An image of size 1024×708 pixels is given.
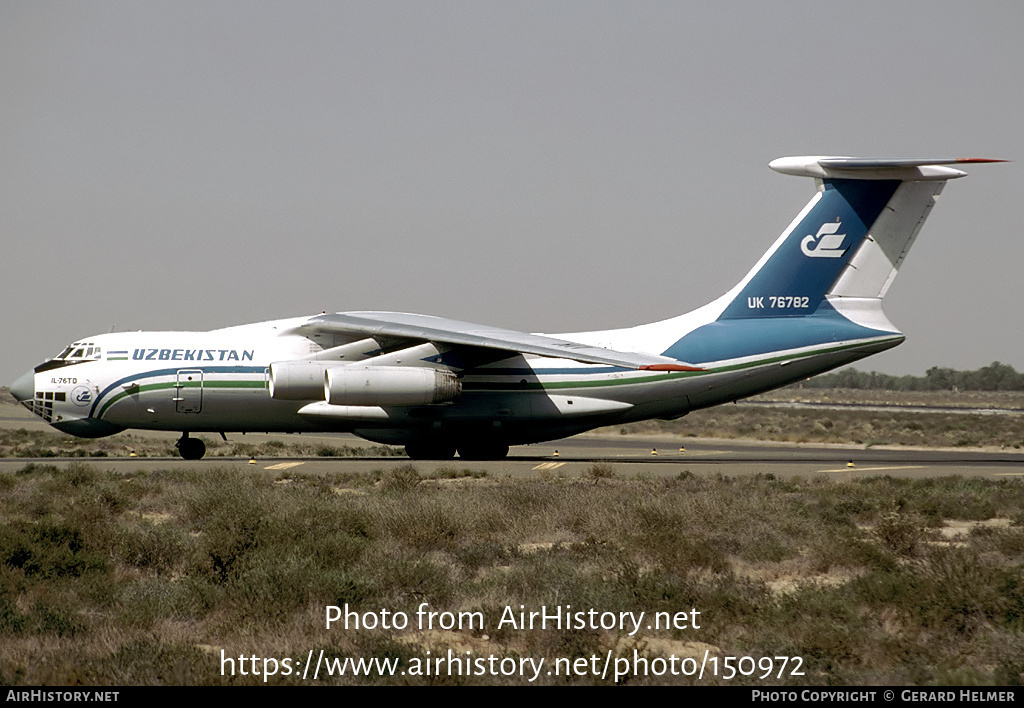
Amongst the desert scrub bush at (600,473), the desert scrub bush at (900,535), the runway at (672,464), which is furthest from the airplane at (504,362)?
the desert scrub bush at (900,535)

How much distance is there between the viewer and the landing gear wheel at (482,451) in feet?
73.7

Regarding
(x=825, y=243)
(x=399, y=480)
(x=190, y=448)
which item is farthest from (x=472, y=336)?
(x=825, y=243)

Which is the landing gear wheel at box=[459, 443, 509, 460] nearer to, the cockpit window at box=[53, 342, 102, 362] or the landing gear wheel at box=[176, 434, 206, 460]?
the landing gear wheel at box=[176, 434, 206, 460]

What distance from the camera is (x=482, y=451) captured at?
22578 mm

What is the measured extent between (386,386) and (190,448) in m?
4.85

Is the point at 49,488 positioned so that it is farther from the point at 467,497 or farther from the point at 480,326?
the point at 480,326

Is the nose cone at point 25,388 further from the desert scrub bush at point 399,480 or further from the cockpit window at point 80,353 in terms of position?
the desert scrub bush at point 399,480

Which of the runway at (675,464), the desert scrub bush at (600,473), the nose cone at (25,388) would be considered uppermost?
the nose cone at (25,388)

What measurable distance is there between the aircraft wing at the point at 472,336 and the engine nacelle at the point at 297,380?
953 mm

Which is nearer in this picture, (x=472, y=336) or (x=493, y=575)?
(x=493, y=575)

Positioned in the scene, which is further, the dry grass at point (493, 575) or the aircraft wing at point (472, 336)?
the aircraft wing at point (472, 336)

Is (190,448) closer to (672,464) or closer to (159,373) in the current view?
(159,373)

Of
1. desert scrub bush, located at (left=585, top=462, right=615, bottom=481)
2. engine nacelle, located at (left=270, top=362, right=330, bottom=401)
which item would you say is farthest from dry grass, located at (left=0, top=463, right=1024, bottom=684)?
engine nacelle, located at (left=270, top=362, right=330, bottom=401)
